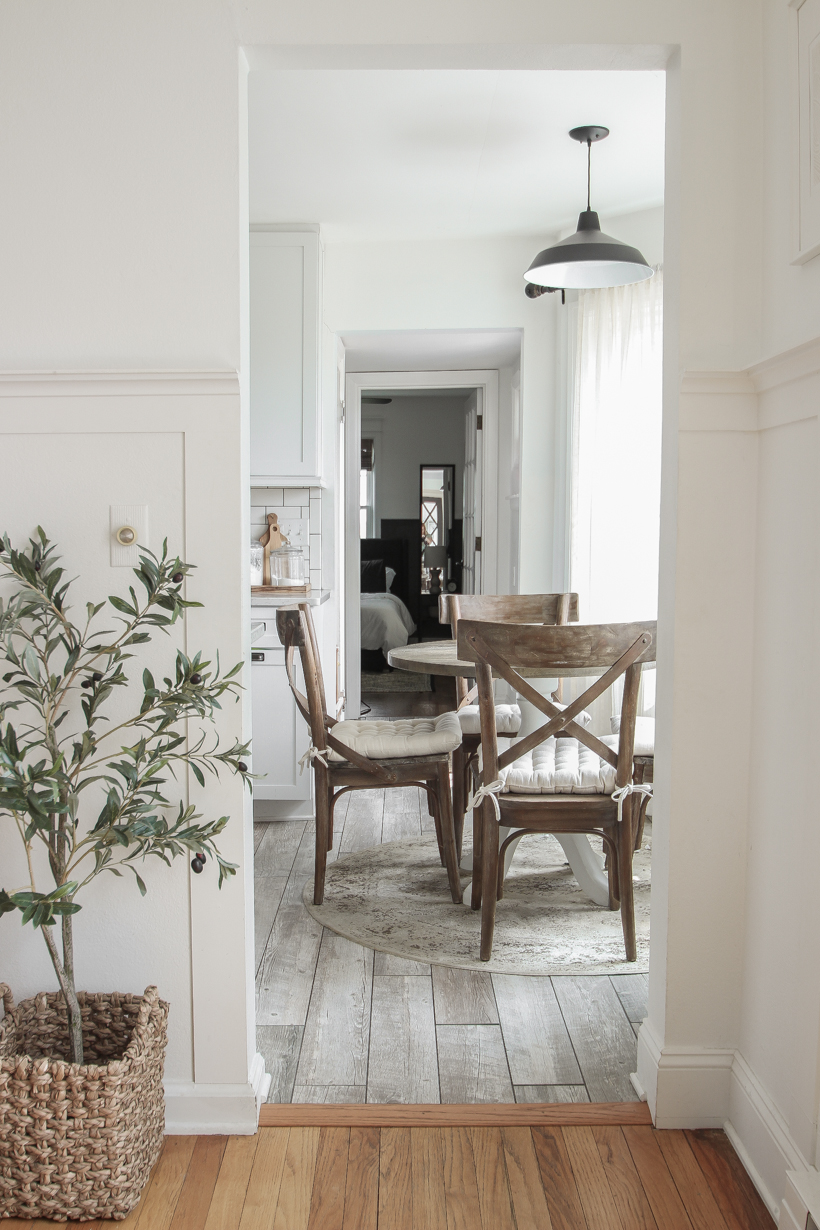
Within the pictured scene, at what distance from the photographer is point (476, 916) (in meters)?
2.95

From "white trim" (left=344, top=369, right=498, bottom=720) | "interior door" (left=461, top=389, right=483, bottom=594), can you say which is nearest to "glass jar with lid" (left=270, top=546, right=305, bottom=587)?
"white trim" (left=344, top=369, right=498, bottom=720)

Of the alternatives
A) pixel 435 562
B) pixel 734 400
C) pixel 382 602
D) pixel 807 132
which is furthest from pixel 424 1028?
pixel 435 562

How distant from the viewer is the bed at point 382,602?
291 inches

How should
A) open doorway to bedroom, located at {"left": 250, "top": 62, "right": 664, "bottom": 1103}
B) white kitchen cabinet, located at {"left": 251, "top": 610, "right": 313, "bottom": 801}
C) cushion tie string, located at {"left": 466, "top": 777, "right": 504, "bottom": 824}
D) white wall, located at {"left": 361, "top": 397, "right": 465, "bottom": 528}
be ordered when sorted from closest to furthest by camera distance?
open doorway to bedroom, located at {"left": 250, "top": 62, "right": 664, "bottom": 1103} < cushion tie string, located at {"left": 466, "top": 777, "right": 504, "bottom": 824} < white kitchen cabinet, located at {"left": 251, "top": 610, "right": 313, "bottom": 801} < white wall, located at {"left": 361, "top": 397, "right": 465, "bottom": 528}

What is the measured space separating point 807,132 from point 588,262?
1.43 m

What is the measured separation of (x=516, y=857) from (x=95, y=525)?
7.18ft

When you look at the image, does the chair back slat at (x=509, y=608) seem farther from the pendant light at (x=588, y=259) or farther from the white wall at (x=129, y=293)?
the white wall at (x=129, y=293)

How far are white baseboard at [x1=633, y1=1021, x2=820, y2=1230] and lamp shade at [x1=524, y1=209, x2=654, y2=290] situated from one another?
217 centimetres

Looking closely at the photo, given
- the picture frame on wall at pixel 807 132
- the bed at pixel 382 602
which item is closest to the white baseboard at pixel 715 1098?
the picture frame on wall at pixel 807 132

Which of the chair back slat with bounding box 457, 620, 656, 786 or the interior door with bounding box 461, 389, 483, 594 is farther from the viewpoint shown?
the interior door with bounding box 461, 389, 483, 594

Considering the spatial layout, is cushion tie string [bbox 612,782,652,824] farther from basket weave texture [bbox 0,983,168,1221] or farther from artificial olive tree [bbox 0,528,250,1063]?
basket weave texture [bbox 0,983,168,1221]

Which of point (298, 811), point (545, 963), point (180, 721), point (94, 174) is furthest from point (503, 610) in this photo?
point (94, 174)

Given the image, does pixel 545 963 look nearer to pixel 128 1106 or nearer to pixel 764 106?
pixel 128 1106

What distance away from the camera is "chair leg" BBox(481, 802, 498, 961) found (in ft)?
8.50
